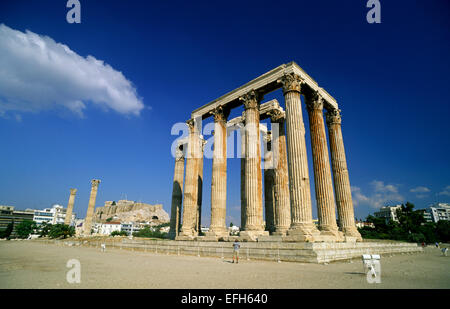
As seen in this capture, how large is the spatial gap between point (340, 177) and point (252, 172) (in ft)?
30.3

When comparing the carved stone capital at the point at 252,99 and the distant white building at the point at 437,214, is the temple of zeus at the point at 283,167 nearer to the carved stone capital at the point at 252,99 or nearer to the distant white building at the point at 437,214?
the carved stone capital at the point at 252,99

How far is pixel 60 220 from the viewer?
440 ft

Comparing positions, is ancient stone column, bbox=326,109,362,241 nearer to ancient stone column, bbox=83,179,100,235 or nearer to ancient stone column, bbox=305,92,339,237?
ancient stone column, bbox=305,92,339,237

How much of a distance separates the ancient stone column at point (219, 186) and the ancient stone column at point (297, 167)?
24.8 feet

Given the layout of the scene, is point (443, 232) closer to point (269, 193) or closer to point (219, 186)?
point (269, 193)

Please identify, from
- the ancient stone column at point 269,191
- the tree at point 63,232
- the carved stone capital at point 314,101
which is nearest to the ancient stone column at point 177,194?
the ancient stone column at point 269,191

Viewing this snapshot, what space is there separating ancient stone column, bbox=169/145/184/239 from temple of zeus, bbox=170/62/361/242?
666 centimetres

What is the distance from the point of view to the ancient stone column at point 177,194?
3238 centimetres

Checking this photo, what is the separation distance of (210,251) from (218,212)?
14.9 feet

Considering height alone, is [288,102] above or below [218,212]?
above

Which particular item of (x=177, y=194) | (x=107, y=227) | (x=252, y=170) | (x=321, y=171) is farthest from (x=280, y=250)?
(x=107, y=227)

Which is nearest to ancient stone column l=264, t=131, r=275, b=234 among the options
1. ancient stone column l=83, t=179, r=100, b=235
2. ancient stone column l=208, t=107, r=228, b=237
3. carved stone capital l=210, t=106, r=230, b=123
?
ancient stone column l=208, t=107, r=228, b=237
